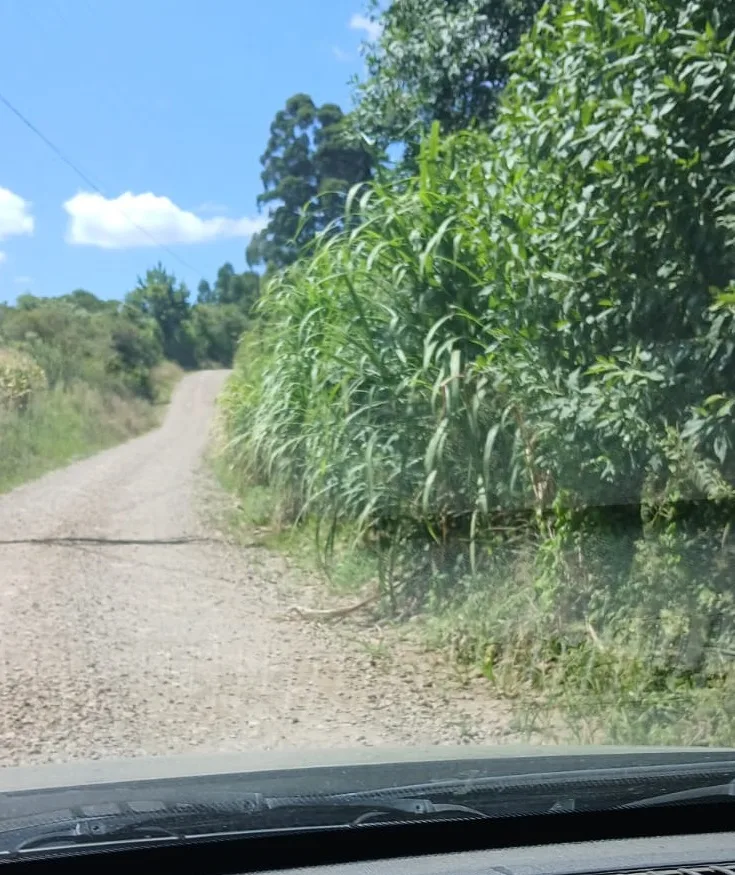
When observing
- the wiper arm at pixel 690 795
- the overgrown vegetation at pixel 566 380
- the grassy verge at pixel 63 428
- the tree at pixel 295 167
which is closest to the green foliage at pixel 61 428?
the grassy verge at pixel 63 428

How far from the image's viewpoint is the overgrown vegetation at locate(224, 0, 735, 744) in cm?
472

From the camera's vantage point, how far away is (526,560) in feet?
21.0

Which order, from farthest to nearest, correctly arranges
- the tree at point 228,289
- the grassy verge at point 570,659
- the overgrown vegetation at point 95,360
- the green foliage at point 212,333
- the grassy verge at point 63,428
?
the green foliage at point 212,333 → the tree at point 228,289 → the overgrown vegetation at point 95,360 → the grassy verge at point 63,428 → the grassy verge at point 570,659

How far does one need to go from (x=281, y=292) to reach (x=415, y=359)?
3.18 metres

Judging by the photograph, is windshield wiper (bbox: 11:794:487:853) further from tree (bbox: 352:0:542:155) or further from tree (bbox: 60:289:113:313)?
tree (bbox: 60:289:113:313)

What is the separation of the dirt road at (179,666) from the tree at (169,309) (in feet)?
140

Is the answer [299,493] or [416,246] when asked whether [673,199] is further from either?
[299,493]

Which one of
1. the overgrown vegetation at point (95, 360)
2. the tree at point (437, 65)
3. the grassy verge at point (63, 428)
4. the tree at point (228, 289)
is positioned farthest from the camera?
the tree at point (228, 289)

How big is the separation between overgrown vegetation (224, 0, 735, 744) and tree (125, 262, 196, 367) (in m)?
44.7

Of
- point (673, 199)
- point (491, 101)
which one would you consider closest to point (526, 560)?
point (673, 199)

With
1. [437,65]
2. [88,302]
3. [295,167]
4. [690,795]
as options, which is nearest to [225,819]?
[690,795]

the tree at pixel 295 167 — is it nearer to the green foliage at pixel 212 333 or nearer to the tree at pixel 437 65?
the tree at pixel 437 65

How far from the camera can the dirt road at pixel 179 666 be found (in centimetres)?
512

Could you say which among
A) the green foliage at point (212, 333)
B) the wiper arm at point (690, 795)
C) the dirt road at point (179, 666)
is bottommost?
the dirt road at point (179, 666)
